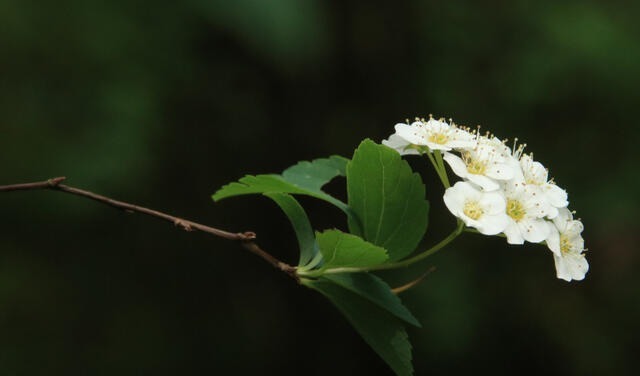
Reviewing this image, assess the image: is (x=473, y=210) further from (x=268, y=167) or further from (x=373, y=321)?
(x=268, y=167)

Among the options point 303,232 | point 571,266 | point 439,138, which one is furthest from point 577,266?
point 303,232

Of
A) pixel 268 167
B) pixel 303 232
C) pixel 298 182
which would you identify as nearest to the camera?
pixel 303 232

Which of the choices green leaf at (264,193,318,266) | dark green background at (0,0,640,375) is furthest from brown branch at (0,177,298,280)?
dark green background at (0,0,640,375)

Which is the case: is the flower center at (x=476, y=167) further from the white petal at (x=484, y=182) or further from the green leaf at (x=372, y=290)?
the green leaf at (x=372, y=290)

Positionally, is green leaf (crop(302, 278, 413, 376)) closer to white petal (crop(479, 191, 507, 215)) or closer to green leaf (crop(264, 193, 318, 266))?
green leaf (crop(264, 193, 318, 266))

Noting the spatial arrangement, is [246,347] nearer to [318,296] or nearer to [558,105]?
[318,296]
